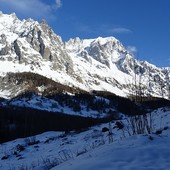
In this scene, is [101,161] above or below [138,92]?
below

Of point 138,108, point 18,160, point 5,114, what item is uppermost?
point 5,114

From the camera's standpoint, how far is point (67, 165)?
844cm

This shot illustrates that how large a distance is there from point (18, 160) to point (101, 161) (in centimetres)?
915

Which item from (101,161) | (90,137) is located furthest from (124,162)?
(90,137)

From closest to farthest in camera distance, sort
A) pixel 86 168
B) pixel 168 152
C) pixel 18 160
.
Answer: pixel 86 168 → pixel 168 152 → pixel 18 160

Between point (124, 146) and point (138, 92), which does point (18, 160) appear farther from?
point (124, 146)

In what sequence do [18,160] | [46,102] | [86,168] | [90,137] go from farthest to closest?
[46,102] → [90,137] → [18,160] → [86,168]

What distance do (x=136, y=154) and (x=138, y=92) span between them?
3827 millimetres

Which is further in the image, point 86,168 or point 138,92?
point 138,92

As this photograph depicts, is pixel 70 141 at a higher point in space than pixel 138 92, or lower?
lower

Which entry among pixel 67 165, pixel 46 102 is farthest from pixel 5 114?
pixel 67 165

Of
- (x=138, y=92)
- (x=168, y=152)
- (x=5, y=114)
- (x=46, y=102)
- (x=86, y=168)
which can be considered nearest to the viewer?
(x=86, y=168)

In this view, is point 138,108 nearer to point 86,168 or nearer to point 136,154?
point 136,154

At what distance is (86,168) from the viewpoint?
7.57m
